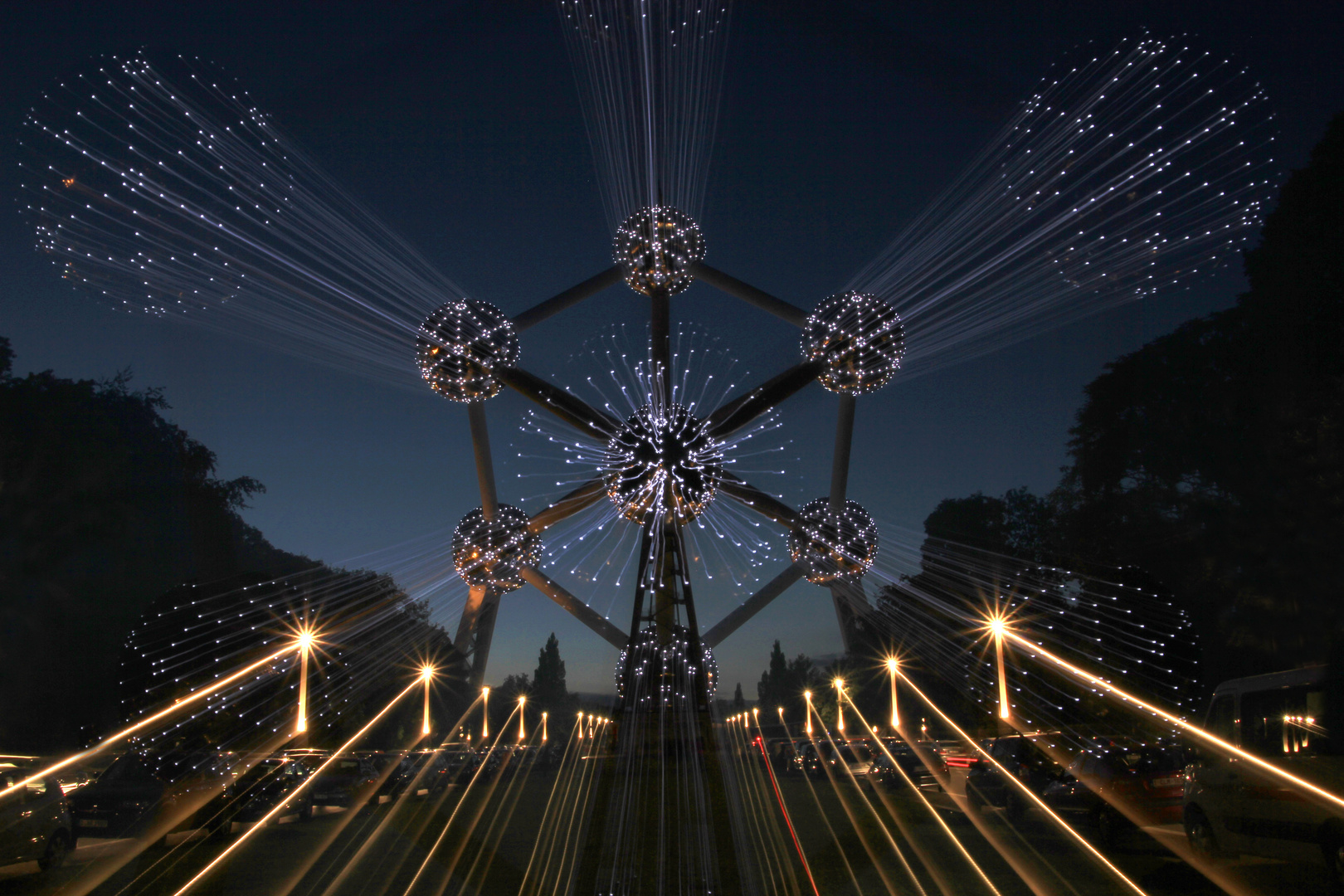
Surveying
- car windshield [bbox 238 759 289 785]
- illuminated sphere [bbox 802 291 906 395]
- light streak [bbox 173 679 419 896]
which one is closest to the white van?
illuminated sphere [bbox 802 291 906 395]

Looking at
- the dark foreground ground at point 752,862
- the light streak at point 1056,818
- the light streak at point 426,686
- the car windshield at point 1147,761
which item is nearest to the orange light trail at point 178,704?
the dark foreground ground at point 752,862

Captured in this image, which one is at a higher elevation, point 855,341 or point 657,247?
point 657,247

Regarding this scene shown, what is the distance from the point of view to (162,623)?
871 inches

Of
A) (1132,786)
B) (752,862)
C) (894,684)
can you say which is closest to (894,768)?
(1132,786)

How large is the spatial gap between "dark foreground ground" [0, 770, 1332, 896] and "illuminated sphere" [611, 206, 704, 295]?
6445mm

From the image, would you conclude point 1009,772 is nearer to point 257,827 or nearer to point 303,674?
point 257,827

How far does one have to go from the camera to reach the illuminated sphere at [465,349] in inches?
376

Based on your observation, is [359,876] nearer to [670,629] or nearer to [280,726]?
[670,629]

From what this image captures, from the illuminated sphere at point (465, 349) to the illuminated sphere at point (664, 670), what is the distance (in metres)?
3.79

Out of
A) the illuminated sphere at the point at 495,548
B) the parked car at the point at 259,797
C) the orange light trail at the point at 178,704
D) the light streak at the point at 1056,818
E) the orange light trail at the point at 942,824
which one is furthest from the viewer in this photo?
the orange light trail at the point at 178,704

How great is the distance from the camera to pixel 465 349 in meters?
9.62

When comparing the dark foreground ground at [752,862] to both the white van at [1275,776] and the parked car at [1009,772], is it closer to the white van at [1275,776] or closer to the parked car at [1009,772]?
the white van at [1275,776]

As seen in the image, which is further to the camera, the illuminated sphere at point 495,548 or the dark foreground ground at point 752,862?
the illuminated sphere at point 495,548

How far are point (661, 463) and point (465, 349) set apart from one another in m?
2.53
